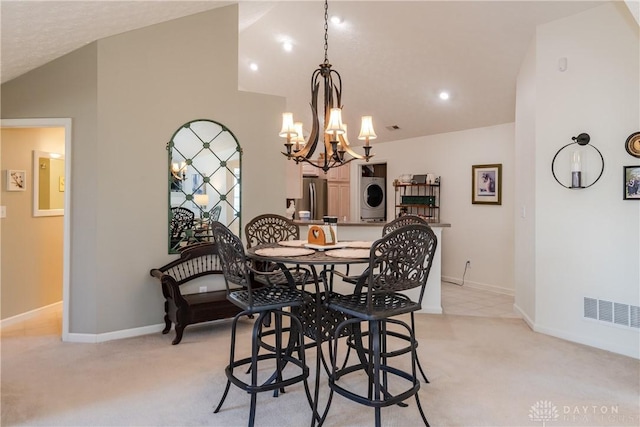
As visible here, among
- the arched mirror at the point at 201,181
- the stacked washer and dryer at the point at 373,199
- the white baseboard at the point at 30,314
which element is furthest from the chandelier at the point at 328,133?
the stacked washer and dryer at the point at 373,199

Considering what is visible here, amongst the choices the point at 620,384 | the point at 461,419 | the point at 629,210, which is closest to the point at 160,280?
the point at 461,419

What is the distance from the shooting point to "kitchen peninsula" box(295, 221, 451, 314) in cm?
457

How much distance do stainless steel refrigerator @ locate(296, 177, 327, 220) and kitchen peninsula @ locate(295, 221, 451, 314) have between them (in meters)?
2.69

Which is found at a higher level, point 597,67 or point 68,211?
point 597,67

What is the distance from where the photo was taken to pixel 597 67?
3463 mm

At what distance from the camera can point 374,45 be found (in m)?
4.87

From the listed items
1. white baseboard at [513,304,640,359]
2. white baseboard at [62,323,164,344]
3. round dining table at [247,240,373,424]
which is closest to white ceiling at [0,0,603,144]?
round dining table at [247,240,373,424]

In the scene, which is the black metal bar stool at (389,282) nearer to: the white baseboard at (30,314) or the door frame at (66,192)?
the door frame at (66,192)

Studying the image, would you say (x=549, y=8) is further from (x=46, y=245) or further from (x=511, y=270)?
(x=46, y=245)

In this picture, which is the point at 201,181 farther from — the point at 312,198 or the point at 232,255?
the point at 312,198

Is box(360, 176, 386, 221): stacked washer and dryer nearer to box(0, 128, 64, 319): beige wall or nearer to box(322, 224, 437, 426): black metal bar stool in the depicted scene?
box(0, 128, 64, 319): beige wall

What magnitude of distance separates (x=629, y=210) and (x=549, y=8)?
1831mm

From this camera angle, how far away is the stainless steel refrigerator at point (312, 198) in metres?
7.61

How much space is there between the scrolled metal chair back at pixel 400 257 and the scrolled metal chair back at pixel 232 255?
2.16ft
